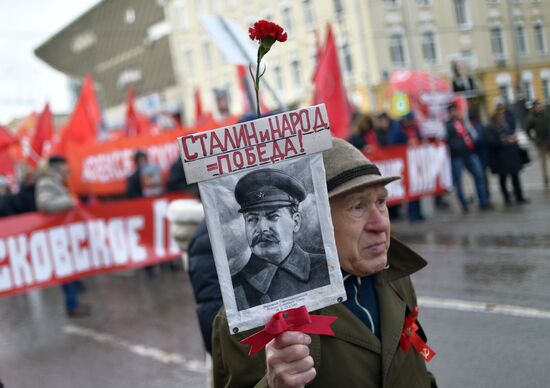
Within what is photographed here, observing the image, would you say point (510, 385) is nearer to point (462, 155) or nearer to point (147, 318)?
point (147, 318)

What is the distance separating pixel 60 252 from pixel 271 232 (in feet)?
24.2

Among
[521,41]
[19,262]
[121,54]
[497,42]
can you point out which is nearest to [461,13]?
[497,42]

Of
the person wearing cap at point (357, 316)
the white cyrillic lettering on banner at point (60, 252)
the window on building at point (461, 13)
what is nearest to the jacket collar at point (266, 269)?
the person wearing cap at point (357, 316)

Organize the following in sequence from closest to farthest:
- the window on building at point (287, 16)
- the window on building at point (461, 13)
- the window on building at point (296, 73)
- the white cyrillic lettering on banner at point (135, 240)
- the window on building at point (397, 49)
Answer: the window on building at point (461, 13) < the white cyrillic lettering on banner at point (135, 240) < the window on building at point (287, 16) < the window on building at point (397, 49) < the window on building at point (296, 73)

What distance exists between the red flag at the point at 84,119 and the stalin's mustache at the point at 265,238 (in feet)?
45.4

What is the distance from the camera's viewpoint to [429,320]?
5844mm

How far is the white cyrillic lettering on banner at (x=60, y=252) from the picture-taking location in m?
8.43

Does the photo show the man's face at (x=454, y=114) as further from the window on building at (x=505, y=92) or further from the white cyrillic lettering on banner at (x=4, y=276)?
the white cyrillic lettering on banner at (x=4, y=276)

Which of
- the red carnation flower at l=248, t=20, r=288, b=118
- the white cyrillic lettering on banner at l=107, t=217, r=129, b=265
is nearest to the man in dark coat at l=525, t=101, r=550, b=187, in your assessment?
the white cyrillic lettering on banner at l=107, t=217, r=129, b=265

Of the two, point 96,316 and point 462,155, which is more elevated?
point 462,155

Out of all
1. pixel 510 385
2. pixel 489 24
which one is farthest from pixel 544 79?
pixel 510 385

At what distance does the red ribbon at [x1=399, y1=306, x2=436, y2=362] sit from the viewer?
6.95 feet

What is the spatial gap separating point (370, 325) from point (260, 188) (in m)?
0.69

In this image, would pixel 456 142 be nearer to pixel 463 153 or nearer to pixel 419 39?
pixel 463 153
